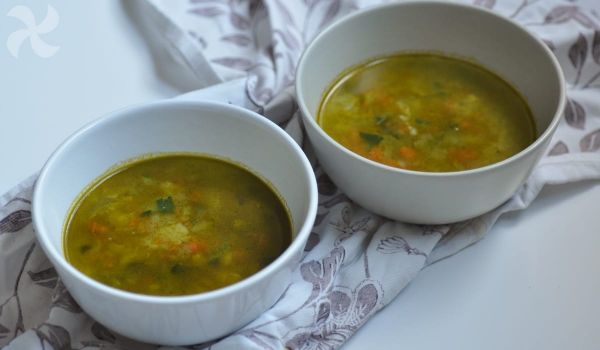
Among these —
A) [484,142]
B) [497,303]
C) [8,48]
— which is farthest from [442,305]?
[8,48]

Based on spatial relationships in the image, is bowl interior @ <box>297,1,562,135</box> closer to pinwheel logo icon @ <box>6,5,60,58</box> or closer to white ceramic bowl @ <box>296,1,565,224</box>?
white ceramic bowl @ <box>296,1,565,224</box>

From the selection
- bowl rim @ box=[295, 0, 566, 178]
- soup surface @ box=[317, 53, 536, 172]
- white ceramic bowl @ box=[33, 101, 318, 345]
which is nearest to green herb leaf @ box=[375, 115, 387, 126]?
soup surface @ box=[317, 53, 536, 172]

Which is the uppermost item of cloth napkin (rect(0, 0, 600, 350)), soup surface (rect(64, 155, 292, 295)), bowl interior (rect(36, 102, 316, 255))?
bowl interior (rect(36, 102, 316, 255))

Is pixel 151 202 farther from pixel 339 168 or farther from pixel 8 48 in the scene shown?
pixel 8 48

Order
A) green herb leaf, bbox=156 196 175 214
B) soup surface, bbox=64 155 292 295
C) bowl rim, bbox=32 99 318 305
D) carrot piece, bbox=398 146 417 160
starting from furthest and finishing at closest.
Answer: carrot piece, bbox=398 146 417 160, green herb leaf, bbox=156 196 175 214, soup surface, bbox=64 155 292 295, bowl rim, bbox=32 99 318 305

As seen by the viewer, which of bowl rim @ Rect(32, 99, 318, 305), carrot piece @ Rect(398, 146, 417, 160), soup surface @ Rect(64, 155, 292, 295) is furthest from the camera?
carrot piece @ Rect(398, 146, 417, 160)

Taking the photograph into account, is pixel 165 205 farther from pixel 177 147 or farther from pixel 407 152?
pixel 407 152

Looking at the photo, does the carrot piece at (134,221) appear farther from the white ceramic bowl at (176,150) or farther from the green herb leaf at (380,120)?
the green herb leaf at (380,120)
